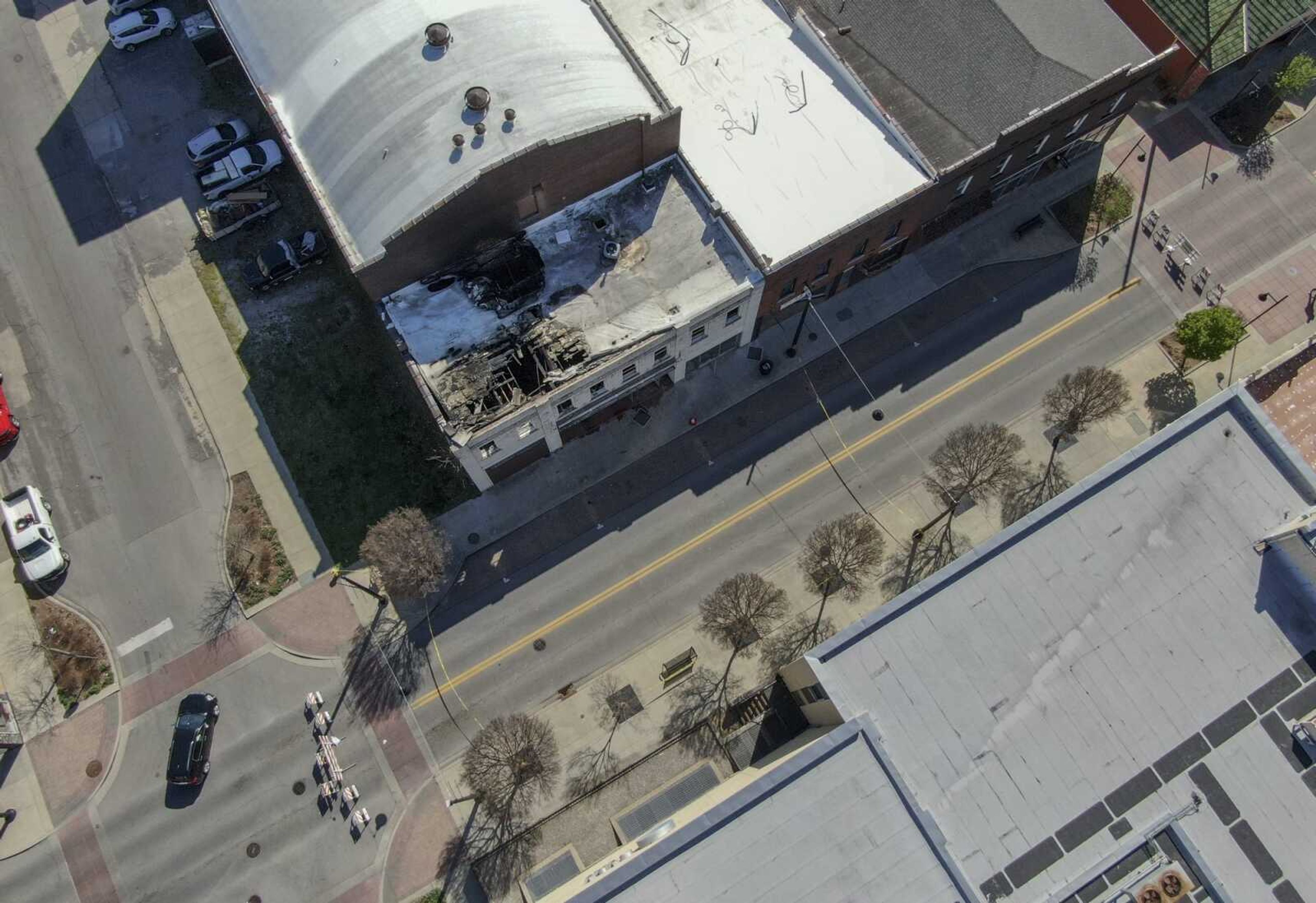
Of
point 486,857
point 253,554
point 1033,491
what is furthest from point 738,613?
point 253,554

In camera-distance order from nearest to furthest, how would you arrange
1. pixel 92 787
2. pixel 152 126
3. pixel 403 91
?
pixel 403 91 → pixel 92 787 → pixel 152 126

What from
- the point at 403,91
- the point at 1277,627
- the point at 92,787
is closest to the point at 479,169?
the point at 403,91

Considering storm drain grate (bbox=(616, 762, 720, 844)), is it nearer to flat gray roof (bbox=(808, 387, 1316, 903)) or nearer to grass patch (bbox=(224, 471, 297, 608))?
flat gray roof (bbox=(808, 387, 1316, 903))

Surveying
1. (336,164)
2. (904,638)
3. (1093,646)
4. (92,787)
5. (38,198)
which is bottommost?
(1093,646)

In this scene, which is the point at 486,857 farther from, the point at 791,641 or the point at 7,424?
the point at 7,424

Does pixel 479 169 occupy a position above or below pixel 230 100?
below

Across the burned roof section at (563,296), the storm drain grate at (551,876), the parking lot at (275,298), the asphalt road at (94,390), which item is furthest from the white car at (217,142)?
the storm drain grate at (551,876)

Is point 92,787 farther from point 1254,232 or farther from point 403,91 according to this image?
point 1254,232
